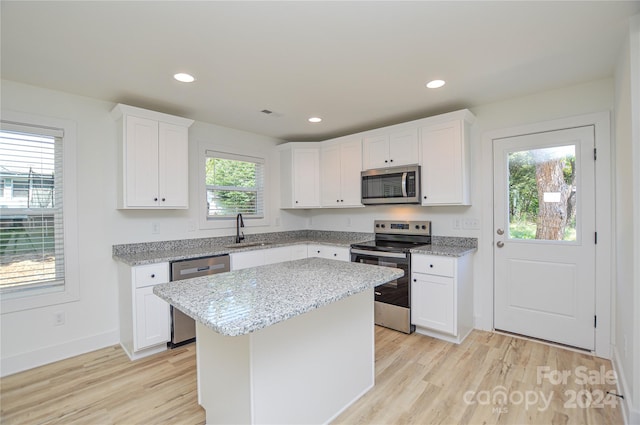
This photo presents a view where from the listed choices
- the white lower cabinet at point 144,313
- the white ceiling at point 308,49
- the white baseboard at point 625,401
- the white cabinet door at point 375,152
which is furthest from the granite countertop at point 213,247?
the white ceiling at point 308,49

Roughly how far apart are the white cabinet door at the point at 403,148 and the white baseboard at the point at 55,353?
11.3 feet

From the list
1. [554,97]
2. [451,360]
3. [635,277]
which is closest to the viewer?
[635,277]

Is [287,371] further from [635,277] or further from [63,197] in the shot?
[63,197]

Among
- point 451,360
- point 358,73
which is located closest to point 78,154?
point 358,73

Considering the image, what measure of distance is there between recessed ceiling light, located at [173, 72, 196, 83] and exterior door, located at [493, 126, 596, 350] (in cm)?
296

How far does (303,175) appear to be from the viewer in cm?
425

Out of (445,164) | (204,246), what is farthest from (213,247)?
(445,164)

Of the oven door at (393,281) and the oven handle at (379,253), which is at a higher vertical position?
the oven handle at (379,253)

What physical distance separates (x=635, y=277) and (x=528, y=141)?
5.37ft

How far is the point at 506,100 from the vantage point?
9.83 feet

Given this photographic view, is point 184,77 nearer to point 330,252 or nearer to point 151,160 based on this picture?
point 151,160

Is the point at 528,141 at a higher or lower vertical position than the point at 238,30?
lower

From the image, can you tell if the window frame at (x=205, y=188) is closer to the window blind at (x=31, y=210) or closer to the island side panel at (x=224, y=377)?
the window blind at (x=31, y=210)

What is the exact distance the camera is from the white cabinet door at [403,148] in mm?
3318
